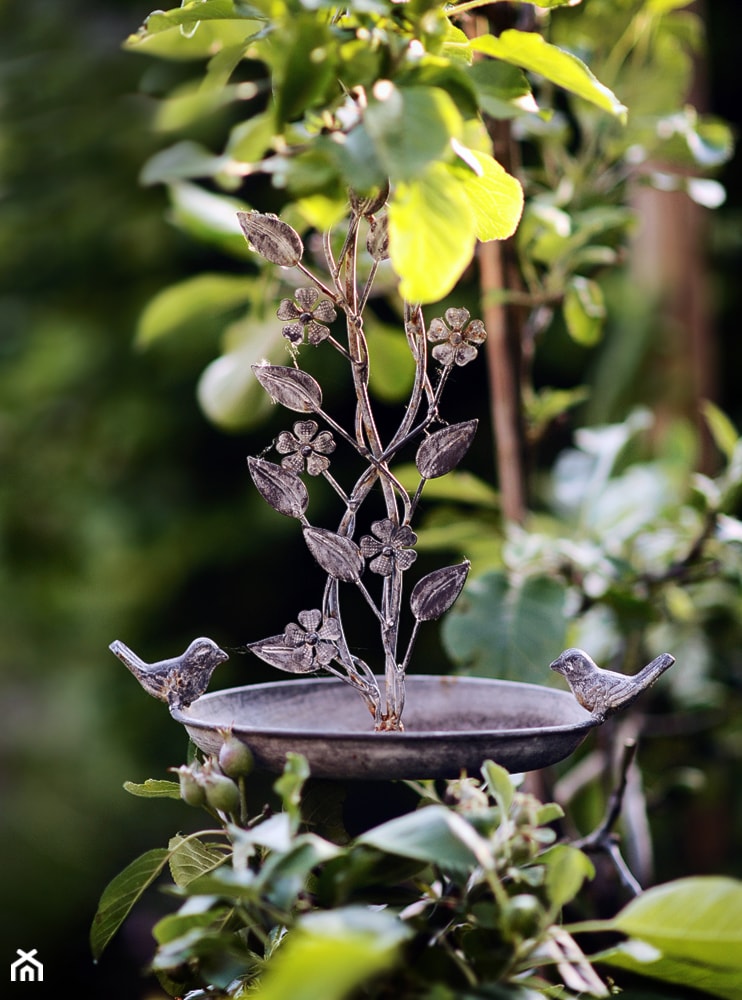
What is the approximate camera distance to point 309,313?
1.47 ft

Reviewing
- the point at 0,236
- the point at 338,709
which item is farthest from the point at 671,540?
the point at 0,236

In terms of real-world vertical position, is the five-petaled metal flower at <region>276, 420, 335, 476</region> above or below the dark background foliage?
→ above

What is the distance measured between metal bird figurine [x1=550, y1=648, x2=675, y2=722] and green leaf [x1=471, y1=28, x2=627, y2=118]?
25cm

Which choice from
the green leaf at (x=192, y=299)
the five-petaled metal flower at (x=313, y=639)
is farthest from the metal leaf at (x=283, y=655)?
the green leaf at (x=192, y=299)

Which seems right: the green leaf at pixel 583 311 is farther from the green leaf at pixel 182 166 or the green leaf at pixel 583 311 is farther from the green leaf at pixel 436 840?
the green leaf at pixel 436 840

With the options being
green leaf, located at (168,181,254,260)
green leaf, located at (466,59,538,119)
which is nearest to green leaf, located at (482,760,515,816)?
green leaf, located at (466,59,538,119)

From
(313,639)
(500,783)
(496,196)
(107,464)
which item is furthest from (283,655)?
(107,464)

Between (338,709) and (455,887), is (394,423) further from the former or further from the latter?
(455,887)

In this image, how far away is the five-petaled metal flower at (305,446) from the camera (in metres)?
0.45

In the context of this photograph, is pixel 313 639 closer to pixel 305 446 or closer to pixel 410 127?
pixel 305 446

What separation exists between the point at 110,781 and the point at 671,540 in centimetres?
122

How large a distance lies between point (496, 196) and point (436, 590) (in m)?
0.19

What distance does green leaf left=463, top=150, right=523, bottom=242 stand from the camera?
43cm

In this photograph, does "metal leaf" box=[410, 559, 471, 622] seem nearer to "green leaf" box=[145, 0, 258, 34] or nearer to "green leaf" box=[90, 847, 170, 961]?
"green leaf" box=[90, 847, 170, 961]
